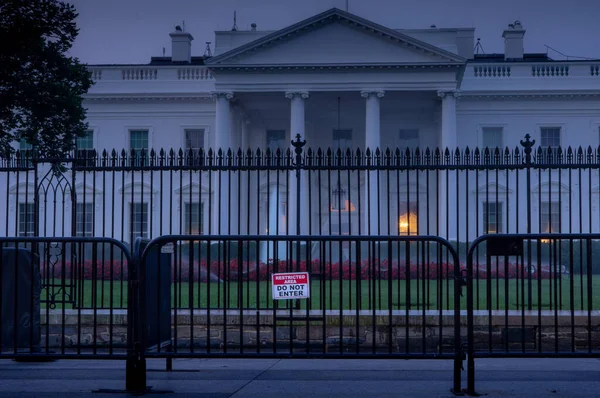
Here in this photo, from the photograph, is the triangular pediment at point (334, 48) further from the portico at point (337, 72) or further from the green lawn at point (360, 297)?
the green lawn at point (360, 297)

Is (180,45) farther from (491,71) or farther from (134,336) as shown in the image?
(134,336)

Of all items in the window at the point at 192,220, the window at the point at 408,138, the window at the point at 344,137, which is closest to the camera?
the window at the point at 192,220

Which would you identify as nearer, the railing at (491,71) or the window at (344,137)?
the window at (344,137)

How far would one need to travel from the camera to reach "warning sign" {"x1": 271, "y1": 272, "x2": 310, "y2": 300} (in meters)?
6.48

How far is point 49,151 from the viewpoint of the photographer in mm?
23938

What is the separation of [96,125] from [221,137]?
9.24 metres

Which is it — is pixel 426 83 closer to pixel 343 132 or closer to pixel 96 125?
pixel 343 132

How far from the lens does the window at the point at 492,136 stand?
1719 inches

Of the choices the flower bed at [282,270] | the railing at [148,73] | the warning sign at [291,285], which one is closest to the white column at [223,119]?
the railing at [148,73]

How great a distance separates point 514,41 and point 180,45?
20805 millimetres

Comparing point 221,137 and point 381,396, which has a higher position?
point 221,137

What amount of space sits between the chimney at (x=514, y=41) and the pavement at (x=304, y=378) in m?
43.1

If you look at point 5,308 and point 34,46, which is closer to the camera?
point 5,308

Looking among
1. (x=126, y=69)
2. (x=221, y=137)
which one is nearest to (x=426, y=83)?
(x=221, y=137)
